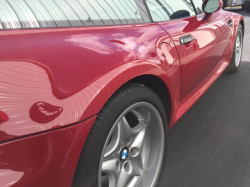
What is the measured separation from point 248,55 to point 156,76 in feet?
13.1

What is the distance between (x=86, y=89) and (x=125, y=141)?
1.84 feet

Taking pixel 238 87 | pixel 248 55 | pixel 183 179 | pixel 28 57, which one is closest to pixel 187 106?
pixel 183 179

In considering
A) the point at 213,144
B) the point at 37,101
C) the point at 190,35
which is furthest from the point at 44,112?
the point at 213,144

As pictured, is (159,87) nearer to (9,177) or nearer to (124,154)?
(124,154)

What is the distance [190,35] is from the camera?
A: 197 cm

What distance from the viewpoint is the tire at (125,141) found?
1121mm

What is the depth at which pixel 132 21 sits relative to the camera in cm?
154

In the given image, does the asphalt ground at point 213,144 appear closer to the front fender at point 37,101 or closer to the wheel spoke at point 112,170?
the wheel spoke at point 112,170

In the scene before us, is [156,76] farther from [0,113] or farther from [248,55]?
[248,55]

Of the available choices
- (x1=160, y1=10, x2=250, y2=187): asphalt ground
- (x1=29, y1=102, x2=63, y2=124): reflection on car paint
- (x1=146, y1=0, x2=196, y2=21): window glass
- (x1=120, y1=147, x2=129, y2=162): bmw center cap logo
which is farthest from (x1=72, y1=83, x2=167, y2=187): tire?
(x1=146, y1=0, x2=196, y2=21): window glass

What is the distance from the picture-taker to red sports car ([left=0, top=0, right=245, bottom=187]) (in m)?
0.89

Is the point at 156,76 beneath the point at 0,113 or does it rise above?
beneath

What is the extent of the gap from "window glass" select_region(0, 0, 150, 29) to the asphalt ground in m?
1.20

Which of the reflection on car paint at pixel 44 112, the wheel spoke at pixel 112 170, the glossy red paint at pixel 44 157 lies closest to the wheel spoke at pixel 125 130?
the wheel spoke at pixel 112 170
